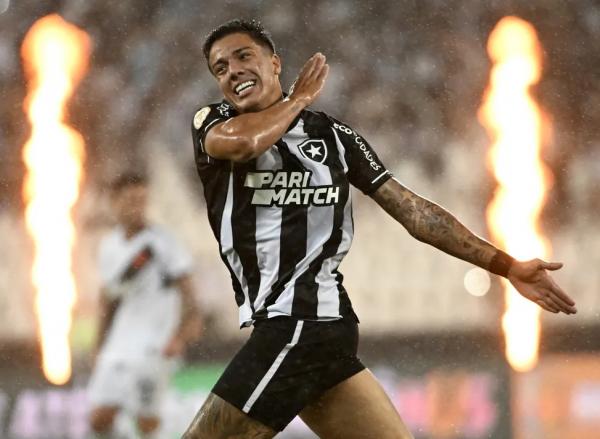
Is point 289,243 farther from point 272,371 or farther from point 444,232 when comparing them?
point 444,232


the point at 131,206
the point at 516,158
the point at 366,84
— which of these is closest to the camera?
the point at 131,206

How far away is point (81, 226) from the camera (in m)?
6.75

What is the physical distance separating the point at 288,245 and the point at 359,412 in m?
0.45

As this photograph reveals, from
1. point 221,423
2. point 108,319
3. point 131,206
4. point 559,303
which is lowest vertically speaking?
point 221,423

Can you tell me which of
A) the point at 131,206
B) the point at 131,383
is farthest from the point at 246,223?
the point at 131,383

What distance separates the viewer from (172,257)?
6027 mm

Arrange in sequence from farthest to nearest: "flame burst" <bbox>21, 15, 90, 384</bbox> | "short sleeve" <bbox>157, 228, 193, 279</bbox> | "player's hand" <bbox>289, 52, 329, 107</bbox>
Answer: "flame burst" <bbox>21, 15, 90, 384</bbox>
"short sleeve" <bbox>157, 228, 193, 279</bbox>
"player's hand" <bbox>289, 52, 329, 107</bbox>

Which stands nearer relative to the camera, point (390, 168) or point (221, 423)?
point (221, 423)

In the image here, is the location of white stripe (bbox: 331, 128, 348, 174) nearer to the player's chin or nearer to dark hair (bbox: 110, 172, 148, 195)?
the player's chin

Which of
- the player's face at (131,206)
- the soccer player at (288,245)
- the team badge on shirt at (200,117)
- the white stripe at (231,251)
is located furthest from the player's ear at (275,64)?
the player's face at (131,206)

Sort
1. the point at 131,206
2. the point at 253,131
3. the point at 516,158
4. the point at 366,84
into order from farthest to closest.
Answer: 1. the point at 366,84
2. the point at 516,158
3. the point at 131,206
4. the point at 253,131

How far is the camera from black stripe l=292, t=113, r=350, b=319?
2.74 metres

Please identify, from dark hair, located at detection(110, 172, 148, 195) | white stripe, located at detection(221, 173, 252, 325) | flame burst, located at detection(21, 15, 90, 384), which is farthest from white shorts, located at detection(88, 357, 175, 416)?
white stripe, located at detection(221, 173, 252, 325)

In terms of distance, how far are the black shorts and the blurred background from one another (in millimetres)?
3485
